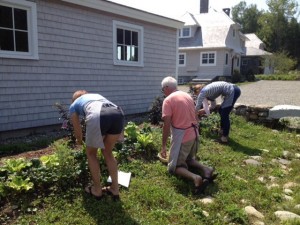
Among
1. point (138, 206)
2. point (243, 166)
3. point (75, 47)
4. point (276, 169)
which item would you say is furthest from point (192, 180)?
point (75, 47)

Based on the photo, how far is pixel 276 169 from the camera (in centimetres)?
529

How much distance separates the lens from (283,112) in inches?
334

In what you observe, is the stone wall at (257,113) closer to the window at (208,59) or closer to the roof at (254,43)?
the window at (208,59)

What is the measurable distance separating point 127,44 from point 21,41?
3735 millimetres

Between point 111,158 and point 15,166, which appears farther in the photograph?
point 15,166

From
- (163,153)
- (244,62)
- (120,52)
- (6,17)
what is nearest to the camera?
(163,153)

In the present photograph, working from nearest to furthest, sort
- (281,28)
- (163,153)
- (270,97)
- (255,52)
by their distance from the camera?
1. (163,153)
2. (270,97)
3. (255,52)
4. (281,28)

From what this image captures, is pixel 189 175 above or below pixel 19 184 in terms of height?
below

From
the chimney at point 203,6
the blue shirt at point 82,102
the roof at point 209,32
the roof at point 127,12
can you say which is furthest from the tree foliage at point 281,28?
the blue shirt at point 82,102

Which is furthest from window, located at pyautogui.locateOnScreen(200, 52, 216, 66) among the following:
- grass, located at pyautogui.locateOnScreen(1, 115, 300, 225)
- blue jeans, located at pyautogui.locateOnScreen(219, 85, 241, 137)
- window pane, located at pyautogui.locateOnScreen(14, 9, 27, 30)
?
grass, located at pyautogui.locateOnScreen(1, 115, 300, 225)

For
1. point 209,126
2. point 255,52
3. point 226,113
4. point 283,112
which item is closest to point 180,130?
point 226,113

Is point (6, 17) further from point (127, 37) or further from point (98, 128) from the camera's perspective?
point (98, 128)

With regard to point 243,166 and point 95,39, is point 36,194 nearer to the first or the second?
point 243,166

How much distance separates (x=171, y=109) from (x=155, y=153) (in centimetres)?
119
